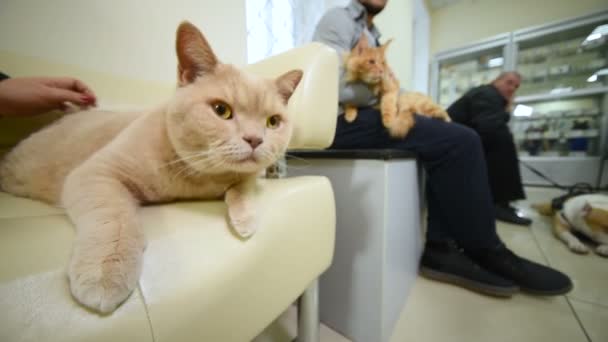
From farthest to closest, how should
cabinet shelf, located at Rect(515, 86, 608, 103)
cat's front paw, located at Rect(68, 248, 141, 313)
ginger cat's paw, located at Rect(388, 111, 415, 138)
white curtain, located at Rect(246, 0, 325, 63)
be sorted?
cabinet shelf, located at Rect(515, 86, 608, 103), white curtain, located at Rect(246, 0, 325, 63), ginger cat's paw, located at Rect(388, 111, 415, 138), cat's front paw, located at Rect(68, 248, 141, 313)

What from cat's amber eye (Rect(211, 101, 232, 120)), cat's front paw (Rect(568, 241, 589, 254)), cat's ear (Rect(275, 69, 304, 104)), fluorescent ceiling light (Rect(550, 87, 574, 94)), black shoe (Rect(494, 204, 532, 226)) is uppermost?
fluorescent ceiling light (Rect(550, 87, 574, 94))

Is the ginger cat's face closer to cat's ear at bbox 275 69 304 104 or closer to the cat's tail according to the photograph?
cat's ear at bbox 275 69 304 104

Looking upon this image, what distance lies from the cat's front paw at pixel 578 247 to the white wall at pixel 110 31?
Answer: 75.7 inches

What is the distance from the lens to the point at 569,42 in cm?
296

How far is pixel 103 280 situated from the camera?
0.20 metres

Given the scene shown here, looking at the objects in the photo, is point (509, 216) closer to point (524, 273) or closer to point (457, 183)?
point (524, 273)

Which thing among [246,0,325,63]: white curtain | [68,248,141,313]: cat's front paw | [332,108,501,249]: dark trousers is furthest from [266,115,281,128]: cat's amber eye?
[246,0,325,63]: white curtain

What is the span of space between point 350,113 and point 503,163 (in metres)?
1.53

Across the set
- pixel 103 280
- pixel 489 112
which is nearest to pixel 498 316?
pixel 103 280

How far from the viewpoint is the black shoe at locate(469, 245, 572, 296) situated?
817 mm

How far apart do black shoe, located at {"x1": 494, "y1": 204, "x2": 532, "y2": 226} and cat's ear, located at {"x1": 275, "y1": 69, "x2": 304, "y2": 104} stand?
6.17 ft

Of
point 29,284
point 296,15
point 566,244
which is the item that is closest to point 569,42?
point 566,244

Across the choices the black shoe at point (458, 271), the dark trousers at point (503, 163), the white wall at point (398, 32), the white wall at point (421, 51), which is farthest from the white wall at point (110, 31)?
the white wall at point (421, 51)

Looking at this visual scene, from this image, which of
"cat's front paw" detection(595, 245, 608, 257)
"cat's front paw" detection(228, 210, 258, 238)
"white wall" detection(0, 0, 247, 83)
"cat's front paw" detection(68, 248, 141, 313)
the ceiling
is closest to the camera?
"cat's front paw" detection(68, 248, 141, 313)
